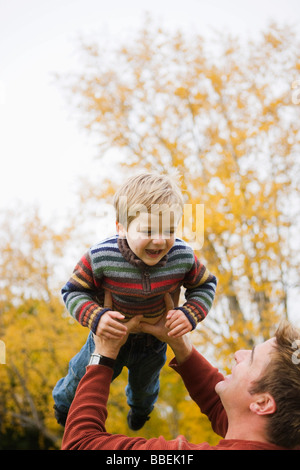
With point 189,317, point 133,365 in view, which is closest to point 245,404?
point 189,317

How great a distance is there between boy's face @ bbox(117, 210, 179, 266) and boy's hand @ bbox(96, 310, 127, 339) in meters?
0.28

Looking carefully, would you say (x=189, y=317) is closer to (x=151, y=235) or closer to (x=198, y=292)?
(x=198, y=292)

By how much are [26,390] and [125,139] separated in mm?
7548

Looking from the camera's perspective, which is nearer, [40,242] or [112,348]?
[112,348]

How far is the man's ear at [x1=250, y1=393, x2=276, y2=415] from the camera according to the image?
1.83 m

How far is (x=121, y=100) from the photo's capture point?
7.71m

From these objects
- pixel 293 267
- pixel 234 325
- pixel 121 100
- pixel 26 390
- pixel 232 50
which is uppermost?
pixel 232 50

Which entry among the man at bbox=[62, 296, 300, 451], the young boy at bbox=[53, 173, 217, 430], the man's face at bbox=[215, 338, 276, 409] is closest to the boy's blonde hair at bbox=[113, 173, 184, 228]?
the young boy at bbox=[53, 173, 217, 430]

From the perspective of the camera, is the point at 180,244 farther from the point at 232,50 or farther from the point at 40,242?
the point at 40,242

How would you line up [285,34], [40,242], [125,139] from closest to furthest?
[285,34], [125,139], [40,242]

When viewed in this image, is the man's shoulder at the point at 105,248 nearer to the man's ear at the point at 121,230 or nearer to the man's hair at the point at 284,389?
the man's ear at the point at 121,230

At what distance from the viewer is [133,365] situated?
243cm

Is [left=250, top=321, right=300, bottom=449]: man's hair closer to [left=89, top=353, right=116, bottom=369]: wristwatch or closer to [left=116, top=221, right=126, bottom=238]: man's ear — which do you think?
[left=89, top=353, right=116, bottom=369]: wristwatch

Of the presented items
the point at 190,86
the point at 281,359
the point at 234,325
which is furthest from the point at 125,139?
the point at 281,359
